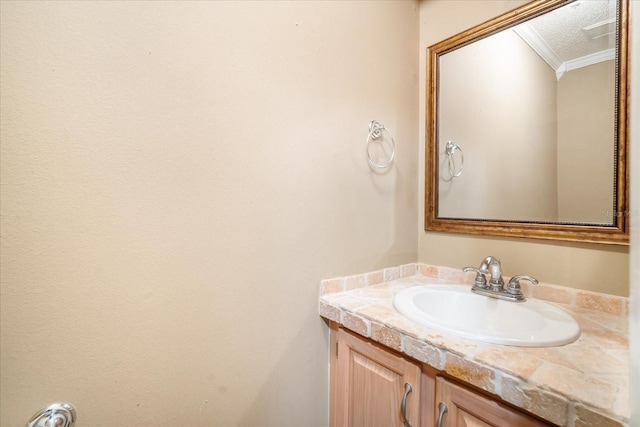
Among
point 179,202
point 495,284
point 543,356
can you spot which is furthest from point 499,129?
point 179,202

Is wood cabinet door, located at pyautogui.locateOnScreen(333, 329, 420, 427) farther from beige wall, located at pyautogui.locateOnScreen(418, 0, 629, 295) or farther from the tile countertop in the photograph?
beige wall, located at pyautogui.locateOnScreen(418, 0, 629, 295)

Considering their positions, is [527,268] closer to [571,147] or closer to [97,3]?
[571,147]

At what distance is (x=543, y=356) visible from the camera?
25.0 inches

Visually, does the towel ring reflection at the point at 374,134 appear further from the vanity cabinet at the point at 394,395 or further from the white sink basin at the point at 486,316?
the vanity cabinet at the point at 394,395

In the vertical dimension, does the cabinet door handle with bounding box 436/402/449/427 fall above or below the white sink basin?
below

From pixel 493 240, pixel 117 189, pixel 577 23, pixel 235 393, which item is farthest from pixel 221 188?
pixel 577 23

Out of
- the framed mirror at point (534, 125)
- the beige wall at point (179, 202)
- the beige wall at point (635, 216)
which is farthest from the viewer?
the framed mirror at point (534, 125)

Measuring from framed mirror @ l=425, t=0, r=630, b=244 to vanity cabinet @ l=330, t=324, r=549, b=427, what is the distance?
26.7 inches

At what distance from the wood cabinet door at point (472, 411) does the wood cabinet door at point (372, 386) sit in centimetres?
8

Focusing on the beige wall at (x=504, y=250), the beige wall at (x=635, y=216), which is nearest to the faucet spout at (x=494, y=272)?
the beige wall at (x=504, y=250)

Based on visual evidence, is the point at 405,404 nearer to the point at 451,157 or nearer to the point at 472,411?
the point at 472,411

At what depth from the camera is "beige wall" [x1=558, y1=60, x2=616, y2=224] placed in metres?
0.91

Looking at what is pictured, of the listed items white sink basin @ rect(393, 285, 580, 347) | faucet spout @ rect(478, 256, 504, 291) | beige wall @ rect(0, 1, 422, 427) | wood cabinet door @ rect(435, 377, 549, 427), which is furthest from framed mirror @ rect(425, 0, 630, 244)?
wood cabinet door @ rect(435, 377, 549, 427)

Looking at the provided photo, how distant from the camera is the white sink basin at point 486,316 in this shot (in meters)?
0.71
